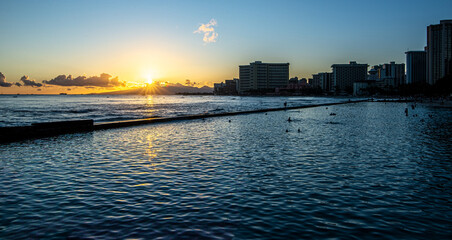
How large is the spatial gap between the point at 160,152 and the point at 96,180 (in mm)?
6470

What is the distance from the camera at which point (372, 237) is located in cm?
697

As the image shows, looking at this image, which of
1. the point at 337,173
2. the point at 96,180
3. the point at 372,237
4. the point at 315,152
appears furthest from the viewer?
the point at 315,152

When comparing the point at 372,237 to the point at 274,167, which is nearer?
the point at 372,237

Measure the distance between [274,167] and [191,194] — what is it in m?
5.06

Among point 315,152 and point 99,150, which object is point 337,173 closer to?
point 315,152

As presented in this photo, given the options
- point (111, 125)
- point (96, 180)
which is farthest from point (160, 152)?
point (111, 125)

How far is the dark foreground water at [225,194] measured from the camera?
289 inches

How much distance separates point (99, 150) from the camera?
18.6 m

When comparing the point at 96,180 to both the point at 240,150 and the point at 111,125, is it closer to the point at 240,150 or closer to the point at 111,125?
the point at 240,150

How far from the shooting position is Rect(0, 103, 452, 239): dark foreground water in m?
7.34

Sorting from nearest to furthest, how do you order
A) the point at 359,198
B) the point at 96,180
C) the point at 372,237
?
the point at 372,237 → the point at 359,198 → the point at 96,180

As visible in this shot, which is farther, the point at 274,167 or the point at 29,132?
the point at 29,132

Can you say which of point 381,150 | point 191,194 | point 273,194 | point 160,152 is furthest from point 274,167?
point 381,150

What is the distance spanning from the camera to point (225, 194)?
9883 mm
